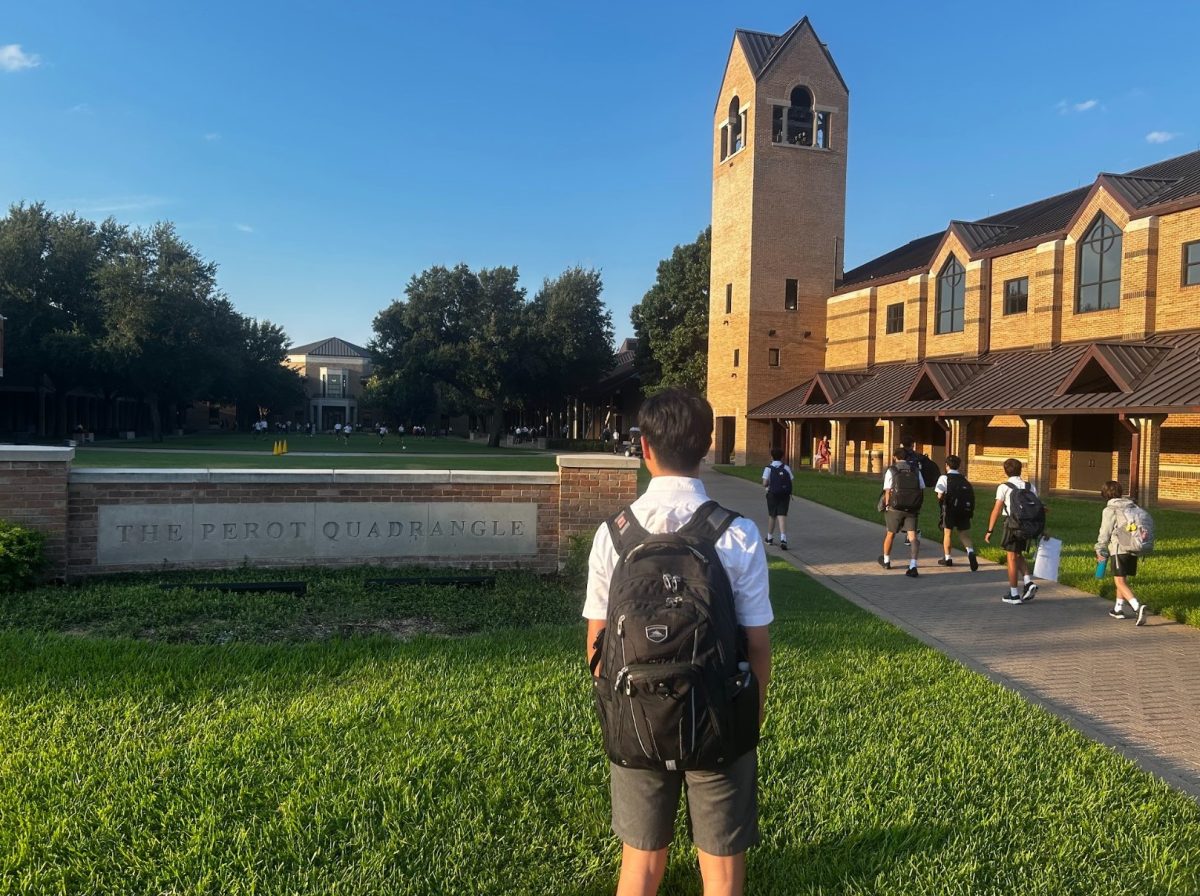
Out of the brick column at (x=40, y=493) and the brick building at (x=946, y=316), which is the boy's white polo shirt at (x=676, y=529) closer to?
the brick column at (x=40, y=493)

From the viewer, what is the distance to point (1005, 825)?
3.74m

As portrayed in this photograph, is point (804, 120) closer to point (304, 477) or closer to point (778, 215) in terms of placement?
point (778, 215)

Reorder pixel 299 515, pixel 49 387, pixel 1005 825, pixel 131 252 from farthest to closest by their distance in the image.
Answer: pixel 49 387
pixel 131 252
pixel 299 515
pixel 1005 825

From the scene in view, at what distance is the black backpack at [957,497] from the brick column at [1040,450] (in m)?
14.3

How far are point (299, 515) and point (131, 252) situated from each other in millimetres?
47156

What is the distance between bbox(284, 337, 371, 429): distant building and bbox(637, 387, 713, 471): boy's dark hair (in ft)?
392

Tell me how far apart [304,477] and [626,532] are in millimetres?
8042

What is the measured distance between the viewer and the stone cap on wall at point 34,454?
8477mm

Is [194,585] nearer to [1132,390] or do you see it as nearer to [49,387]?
[1132,390]

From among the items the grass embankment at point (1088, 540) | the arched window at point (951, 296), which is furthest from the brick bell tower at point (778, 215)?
the grass embankment at point (1088, 540)

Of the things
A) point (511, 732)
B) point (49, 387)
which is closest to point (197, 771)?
point (511, 732)

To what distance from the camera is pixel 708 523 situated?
2.34 m

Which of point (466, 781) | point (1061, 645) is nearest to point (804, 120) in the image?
point (1061, 645)

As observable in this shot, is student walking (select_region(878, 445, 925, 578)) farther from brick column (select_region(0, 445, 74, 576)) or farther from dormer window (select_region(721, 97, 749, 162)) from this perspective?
dormer window (select_region(721, 97, 749, 162))
